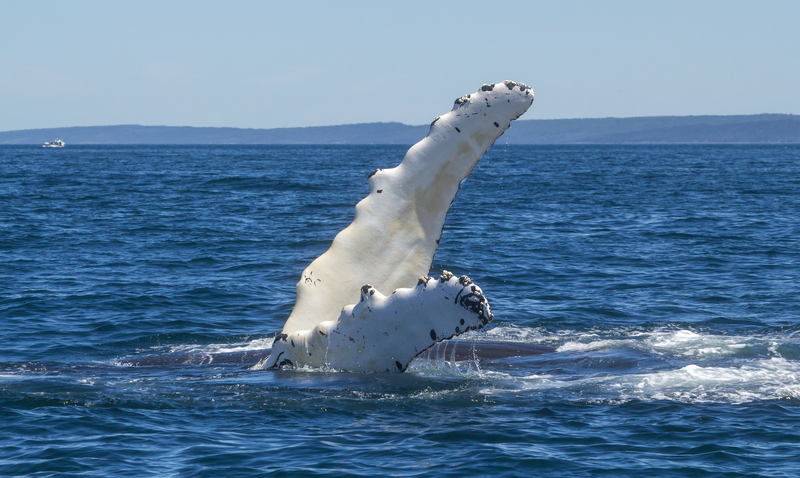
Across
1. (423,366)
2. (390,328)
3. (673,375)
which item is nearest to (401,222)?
(390,328)

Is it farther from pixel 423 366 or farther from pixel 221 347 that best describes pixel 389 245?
pixel 221 347

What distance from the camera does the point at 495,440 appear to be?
8.31m

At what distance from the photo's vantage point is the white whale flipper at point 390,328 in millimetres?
8281

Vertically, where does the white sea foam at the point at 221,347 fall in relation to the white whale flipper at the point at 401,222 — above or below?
below

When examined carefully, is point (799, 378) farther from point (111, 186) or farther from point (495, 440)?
point (111, 186)

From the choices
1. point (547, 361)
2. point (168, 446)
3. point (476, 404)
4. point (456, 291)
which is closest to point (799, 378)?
point (547, 361)

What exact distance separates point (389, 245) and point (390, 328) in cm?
141

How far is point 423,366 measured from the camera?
10.7 metres

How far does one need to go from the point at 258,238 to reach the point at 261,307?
35.1ft

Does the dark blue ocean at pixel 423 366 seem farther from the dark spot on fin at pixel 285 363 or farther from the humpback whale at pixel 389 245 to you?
the humpback whale at pixel 389 245

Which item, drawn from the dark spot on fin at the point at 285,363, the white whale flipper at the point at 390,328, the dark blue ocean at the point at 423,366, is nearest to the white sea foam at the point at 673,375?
the dark blue ocean at the point at 423,366

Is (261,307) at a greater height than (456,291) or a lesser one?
lesser

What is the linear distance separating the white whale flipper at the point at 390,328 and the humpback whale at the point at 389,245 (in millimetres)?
14

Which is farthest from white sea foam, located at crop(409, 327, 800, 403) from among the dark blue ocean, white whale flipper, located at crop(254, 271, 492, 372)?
white whale flipper, located at crop(254, 271, 492, 372)
